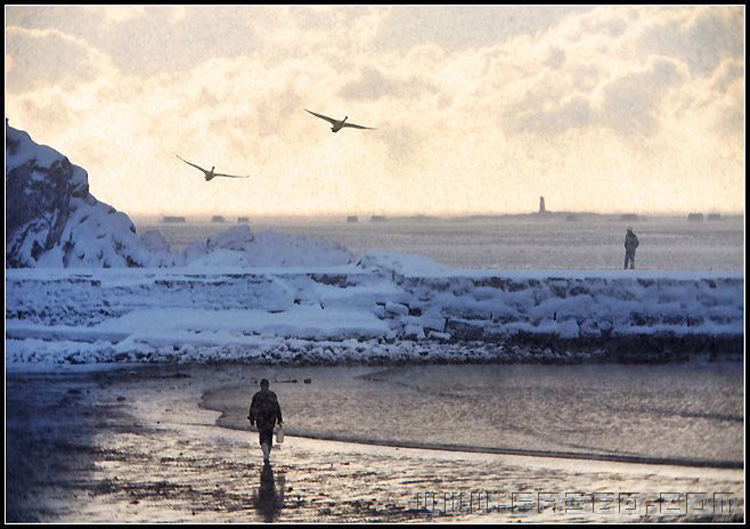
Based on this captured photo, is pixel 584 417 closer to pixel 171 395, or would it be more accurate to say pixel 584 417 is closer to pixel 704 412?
pixel 704 412

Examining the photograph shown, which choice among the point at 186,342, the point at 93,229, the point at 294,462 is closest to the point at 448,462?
the point at 294,462

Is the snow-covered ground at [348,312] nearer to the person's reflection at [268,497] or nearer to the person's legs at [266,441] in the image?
the person's legs at [266,441]

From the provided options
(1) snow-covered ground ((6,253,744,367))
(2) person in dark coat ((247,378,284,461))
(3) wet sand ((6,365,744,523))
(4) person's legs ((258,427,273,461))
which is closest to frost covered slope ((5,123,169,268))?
(1) snow-covered ground ((6,253,744,367))

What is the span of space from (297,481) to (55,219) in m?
26.7

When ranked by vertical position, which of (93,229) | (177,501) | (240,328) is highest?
(93,229)

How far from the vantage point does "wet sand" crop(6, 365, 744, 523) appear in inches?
547

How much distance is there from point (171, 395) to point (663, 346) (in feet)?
40.4

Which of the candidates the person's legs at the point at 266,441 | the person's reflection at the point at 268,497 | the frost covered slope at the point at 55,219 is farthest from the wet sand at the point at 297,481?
the frost covered slope at the point at 55,219

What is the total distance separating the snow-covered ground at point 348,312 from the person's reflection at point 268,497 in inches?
465

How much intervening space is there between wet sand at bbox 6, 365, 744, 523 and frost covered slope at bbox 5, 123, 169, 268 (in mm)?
19105

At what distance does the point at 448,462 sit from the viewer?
16859 mm

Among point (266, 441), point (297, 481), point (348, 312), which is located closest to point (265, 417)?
point (266, 441)

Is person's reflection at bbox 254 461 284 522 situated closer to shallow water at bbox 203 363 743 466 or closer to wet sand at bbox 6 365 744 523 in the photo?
wet sand at bbox 6 365 744 523

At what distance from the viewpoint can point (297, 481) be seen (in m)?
15.7
